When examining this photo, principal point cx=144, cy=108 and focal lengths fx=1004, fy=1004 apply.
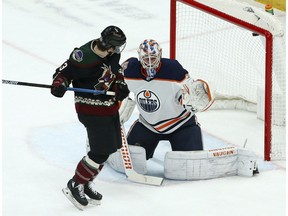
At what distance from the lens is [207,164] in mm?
5555

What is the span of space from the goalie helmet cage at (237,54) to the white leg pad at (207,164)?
1.05 feet

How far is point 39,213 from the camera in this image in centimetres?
514

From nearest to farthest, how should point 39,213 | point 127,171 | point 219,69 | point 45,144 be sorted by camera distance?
point 39,213, point 127,171, point 45,144, point 219,69

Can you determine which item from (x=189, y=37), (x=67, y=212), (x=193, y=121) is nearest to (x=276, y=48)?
(x=193, y=121)

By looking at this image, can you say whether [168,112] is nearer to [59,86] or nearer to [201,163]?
[201,163]

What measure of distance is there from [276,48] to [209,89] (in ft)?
2.38

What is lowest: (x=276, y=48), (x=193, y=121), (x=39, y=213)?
(x=39, y=213)

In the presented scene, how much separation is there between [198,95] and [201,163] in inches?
15.9

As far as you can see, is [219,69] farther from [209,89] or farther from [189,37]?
[209,89]

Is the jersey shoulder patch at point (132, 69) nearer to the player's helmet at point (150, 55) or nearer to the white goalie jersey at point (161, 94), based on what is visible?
the white goalie jersey at point (161, 94)

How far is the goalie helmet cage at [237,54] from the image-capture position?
19.4 ft

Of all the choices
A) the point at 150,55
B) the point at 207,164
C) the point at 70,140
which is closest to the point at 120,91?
the point at 150,55

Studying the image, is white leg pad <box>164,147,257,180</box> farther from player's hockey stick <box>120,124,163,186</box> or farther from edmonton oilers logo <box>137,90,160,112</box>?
edmonton oilers logo <box>137,90,160,112</box>

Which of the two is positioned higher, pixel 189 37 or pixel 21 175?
pixel 189 37
